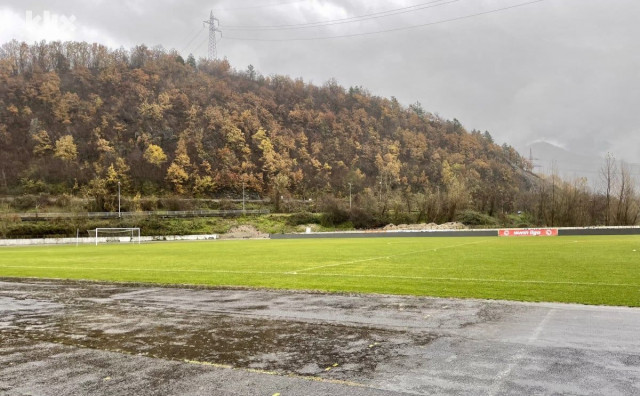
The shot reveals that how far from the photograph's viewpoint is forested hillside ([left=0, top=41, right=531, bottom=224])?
136m

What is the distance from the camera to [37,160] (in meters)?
134

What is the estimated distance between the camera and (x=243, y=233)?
8975 cm

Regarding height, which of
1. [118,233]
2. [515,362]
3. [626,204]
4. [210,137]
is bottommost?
[118,233]

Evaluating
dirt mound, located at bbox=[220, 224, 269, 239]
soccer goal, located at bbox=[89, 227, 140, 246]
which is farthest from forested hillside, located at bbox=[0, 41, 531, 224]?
soccer goal, located at bbox=[89, 227, 140, 246]

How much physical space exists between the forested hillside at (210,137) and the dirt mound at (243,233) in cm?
2806

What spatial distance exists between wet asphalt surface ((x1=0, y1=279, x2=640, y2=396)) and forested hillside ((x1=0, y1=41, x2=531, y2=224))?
327ft

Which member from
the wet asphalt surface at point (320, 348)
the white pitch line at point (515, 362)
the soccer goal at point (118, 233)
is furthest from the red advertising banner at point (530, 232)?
the soccer goal at point (118, 233)

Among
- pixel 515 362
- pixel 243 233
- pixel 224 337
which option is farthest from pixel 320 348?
pixel 243 233

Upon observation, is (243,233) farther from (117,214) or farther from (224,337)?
(224,337)

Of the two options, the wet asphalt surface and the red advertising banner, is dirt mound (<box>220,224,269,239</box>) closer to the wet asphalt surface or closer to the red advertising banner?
the red advertising banner

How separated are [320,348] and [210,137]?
15368 cm

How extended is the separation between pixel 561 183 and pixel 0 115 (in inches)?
5981

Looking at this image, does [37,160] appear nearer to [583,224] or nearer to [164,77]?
[164,77]

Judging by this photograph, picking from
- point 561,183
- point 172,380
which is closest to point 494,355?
point 172,380
